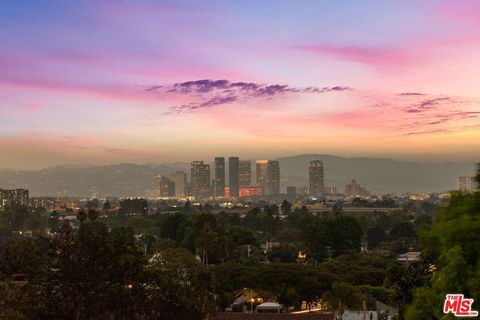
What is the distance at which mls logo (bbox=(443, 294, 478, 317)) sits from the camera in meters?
8.18

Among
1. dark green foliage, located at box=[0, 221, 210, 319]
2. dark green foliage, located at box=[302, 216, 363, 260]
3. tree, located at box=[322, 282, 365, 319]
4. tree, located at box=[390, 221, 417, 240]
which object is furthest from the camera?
tree, located at box=[390, 221, 417, 240]

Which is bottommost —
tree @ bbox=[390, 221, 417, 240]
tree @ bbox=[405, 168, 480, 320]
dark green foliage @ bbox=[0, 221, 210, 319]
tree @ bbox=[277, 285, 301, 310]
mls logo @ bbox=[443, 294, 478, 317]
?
tree @ bbox=[390, 221, 417, 240]

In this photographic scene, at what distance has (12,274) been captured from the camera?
18.6 m

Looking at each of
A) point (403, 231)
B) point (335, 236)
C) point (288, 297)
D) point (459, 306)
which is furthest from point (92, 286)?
point (403, 231)

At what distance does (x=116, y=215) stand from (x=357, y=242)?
9245cm

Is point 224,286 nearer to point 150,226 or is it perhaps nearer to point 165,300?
point 165,300

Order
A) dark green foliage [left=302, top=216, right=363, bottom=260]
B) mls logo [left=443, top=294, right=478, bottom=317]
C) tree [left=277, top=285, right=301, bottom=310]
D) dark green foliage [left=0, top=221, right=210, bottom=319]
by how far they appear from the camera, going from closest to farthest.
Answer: mls logo [left=443, top=294, right=478, bottom=317], dark green foliage [left=0, top=221, right=210, bottom=319], tree [left=277, top=285, right=301, bottom=310], dark green foliage [left=302, top=216, right=363, bottom=260]

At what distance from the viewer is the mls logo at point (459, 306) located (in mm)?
8180

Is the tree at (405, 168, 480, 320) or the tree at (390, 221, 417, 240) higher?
the tree at (405, 168, 480, 320)

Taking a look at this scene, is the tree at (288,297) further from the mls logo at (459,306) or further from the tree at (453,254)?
the mls logo at (459,306)

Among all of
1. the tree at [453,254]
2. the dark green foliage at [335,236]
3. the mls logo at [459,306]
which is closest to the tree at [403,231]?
the dark green foliage at [335,236]

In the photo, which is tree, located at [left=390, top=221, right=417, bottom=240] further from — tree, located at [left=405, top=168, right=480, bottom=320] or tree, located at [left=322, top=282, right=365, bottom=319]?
tree, located at [left=405, top=168, right=480, bottom=320]

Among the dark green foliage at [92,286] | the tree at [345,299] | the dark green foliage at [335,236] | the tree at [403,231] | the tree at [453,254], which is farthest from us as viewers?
the tree at [403,231]

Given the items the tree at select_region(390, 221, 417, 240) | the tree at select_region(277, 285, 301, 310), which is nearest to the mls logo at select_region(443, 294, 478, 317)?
the tree at select_region(277, 285, 301, 310)
